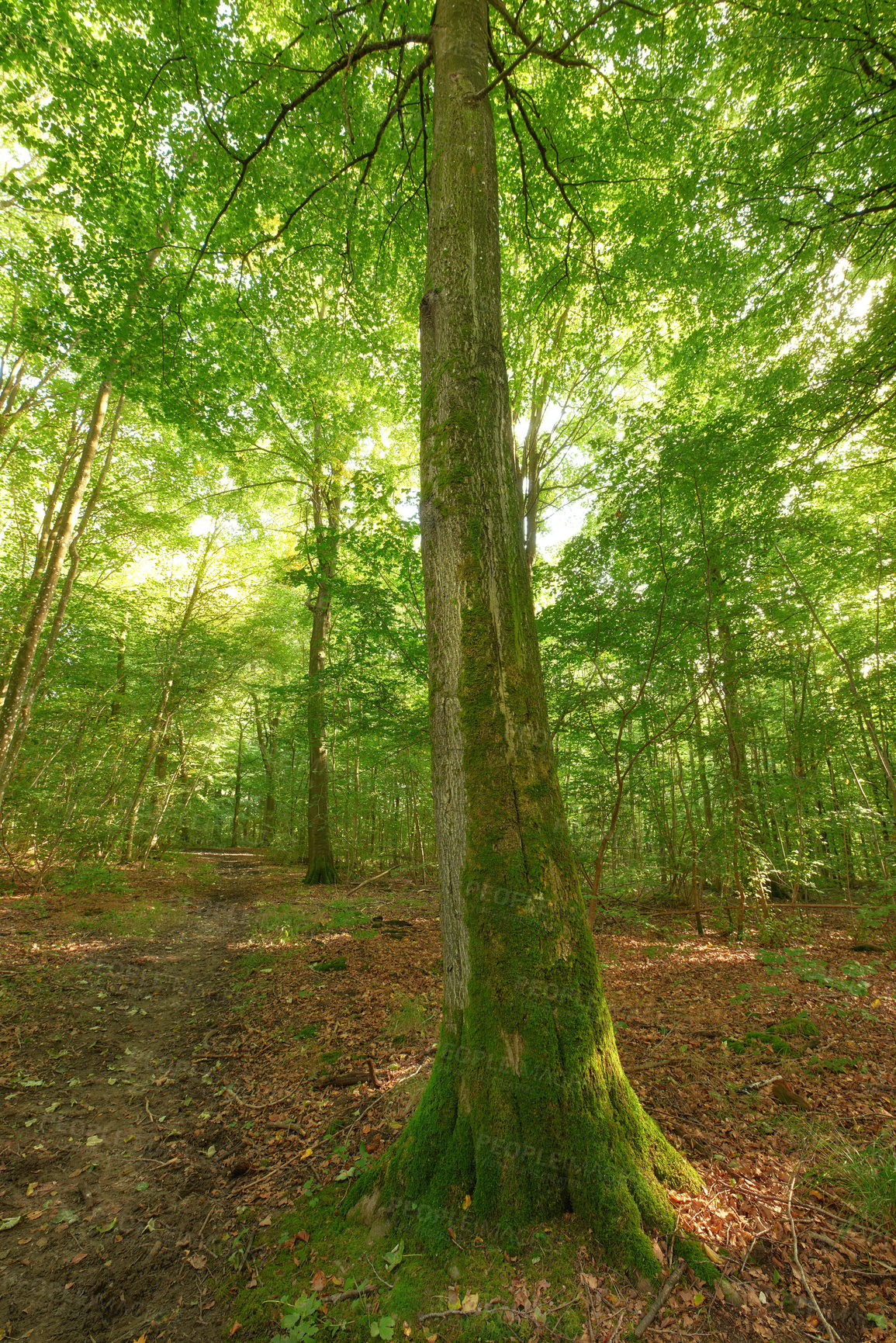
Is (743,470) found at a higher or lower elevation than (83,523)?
lower

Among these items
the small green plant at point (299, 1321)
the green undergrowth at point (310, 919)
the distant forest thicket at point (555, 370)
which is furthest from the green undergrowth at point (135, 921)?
the small green plant at point (299, 1321)

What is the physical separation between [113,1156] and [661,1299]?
298 centimetres

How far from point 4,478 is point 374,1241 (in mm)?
14157

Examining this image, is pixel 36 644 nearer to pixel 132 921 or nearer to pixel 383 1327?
pixel 132 921

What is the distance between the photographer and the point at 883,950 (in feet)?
20.0

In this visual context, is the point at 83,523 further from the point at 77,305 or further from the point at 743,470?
the point at 743,470

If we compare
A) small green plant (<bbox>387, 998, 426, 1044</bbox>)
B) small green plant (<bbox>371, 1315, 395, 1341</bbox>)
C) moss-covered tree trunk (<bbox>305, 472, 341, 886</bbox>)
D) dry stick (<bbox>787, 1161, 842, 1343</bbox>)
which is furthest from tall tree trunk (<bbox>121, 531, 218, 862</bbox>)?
dry stick (<bbox>787, 1161, 842, 1343</bbox>)

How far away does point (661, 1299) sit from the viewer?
1.69 meters

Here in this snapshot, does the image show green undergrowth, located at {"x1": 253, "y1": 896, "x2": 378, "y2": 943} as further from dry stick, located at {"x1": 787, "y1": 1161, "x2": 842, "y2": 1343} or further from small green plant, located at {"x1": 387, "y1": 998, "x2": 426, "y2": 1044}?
dry stick, located at {"x1": 787, "y1": 1161, "x2": 842, "y2": 1343}

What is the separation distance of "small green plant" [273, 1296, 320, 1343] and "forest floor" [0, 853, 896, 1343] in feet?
0.04

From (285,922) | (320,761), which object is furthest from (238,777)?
(285,922)

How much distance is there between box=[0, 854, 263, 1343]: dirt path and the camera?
2053mm

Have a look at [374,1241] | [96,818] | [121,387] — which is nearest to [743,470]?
[374,1241]

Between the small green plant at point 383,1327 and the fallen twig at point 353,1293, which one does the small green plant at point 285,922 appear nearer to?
the fallen twig at point 353,1293
